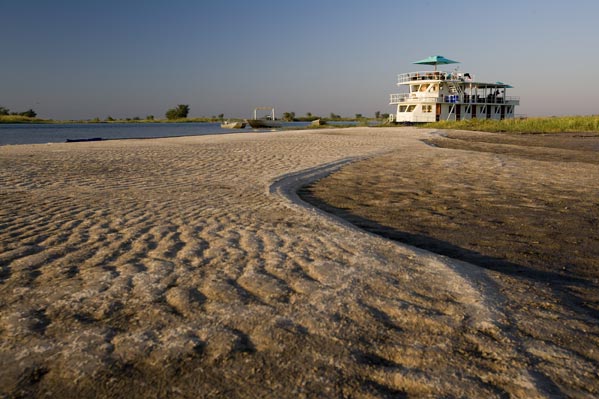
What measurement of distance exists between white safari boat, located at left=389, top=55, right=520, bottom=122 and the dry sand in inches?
1674

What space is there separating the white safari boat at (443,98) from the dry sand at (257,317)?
4253cm

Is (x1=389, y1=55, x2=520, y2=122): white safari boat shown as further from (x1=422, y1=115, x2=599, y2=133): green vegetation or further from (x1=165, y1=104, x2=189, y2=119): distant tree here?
(x1=165, y1=104, x2=189, y2=119): distant tree

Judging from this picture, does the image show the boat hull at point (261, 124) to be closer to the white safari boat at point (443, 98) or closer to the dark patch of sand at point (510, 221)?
the white safari boat at point (443, 98)

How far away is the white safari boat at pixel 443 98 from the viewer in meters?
44.5

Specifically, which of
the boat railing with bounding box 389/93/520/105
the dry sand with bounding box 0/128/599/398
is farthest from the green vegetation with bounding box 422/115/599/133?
the dry sand with bounding box 0/128/599/398

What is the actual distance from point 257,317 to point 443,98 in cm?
4533

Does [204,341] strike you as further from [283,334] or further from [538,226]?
[538,226]

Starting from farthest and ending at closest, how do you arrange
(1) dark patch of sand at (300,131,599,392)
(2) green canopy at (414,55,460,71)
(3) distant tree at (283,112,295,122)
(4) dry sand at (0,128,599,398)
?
(3) distant tree at (283,112,295,122) → (2) green canopy at (414,55,460,71) → (1) dark patch of sand at (300,131,599,392) → (4) dry sand at (0,128,599,398)

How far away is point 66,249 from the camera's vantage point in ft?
12.6

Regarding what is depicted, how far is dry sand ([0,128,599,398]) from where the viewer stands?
1.99 m

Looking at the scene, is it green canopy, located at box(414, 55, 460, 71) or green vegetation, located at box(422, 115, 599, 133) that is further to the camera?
green canopy, located at box(414, 55, 460, 71)

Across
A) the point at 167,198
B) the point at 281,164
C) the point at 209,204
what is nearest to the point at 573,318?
the point at 209,204

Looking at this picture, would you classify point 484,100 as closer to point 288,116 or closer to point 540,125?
point 540,125

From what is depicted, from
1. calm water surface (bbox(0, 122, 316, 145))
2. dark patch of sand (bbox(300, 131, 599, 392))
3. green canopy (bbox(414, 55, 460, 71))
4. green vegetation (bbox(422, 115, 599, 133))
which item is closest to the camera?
dark patch of sand (bbox(300, 131, 599, 392))
